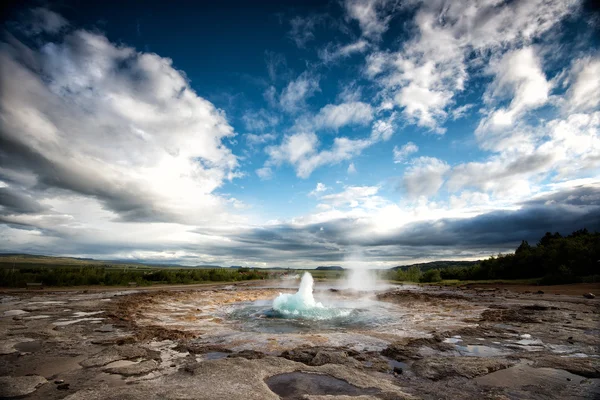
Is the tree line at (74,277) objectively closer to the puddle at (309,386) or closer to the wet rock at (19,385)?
the wet rock at (19,385)

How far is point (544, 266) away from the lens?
157ft

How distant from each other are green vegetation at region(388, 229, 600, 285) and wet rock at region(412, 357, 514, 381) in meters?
42.7

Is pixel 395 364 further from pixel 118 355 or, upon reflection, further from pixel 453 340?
pixel 118 355

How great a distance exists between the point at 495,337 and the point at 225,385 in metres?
11.4

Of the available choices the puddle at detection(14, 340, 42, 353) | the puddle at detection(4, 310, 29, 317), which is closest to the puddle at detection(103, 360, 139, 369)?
the puddle at detection(14, 340, 42, 353)

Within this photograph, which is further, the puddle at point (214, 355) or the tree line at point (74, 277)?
the tree line at point (74, 277)

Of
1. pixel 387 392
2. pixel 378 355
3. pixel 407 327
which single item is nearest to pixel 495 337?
pixel 407 327

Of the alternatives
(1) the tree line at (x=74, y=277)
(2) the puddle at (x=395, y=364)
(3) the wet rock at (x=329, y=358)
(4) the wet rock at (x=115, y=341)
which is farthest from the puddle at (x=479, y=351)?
(1) the tree line at (x=74, y=277)

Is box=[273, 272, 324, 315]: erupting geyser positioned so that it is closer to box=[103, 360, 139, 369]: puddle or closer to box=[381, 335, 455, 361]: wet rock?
box=[381, 335, 455, 361]: wet rock

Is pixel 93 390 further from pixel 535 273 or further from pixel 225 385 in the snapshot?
pixel 535 273

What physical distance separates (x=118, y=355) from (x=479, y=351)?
11717mm

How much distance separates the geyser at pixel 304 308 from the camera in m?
18.2

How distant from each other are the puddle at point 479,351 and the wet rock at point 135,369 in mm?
9503

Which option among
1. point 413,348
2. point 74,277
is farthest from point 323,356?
point 74,277
